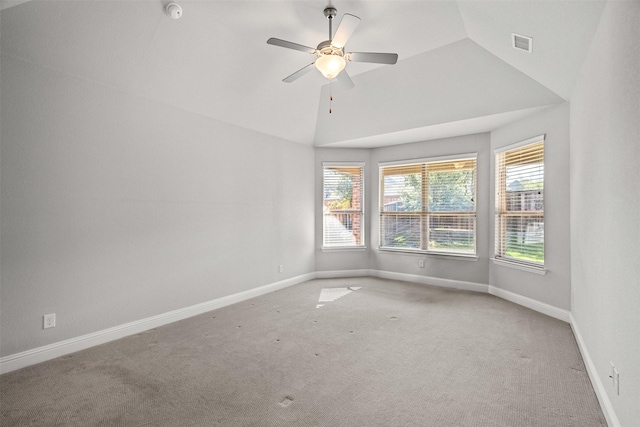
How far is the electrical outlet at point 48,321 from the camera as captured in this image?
2.84 m

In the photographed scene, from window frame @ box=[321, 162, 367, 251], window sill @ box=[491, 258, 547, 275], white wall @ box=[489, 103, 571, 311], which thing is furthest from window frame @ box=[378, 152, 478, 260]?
white wall @ box=[489, 103, 571, 311]

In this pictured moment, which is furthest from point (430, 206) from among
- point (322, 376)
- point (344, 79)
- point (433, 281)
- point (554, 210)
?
point (322, 376)

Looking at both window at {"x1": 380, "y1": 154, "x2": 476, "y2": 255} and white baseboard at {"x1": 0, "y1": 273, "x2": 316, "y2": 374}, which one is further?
window at {"x1": 380, "y1": 154, "x2": 476, "y2": 255}

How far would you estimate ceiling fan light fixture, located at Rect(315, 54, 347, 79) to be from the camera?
2.81m

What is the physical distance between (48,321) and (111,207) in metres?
1.13

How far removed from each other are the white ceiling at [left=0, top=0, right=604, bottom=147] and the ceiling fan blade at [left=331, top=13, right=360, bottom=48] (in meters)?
0.63

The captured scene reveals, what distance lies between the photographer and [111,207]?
3283mm

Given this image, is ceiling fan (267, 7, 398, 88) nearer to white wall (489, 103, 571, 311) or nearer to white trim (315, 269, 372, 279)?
white wall (489, 103, 571, 311)

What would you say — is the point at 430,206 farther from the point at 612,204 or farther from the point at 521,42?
the point at 612,204

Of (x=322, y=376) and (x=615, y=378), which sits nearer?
(x=615, y=378)

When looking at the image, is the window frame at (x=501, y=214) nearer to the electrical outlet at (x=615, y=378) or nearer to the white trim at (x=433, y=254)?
the white trim at (x=433, y=254)

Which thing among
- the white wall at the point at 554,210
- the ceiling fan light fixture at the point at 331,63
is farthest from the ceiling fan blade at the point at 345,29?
the white wall at the point at 554,210

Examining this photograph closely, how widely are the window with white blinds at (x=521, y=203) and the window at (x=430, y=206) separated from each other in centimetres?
48

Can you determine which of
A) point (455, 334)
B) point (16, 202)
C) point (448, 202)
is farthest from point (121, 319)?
point (448, 202)
